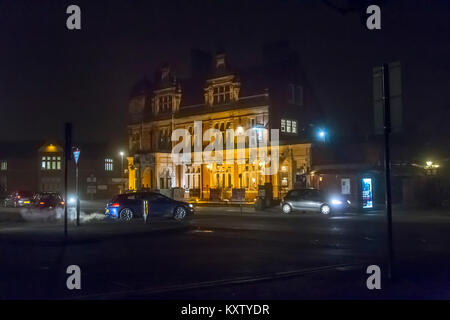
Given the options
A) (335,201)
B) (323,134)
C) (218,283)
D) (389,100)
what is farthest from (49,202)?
(389,100)

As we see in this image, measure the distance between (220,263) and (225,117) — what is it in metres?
40.8

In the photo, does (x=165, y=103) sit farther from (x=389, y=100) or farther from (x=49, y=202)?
(x=389, y=100)

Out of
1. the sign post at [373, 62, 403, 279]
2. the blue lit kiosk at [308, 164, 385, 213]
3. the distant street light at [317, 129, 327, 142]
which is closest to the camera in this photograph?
the sign post at [373, 62, 403, 279]

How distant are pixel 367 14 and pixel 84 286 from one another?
8323mm

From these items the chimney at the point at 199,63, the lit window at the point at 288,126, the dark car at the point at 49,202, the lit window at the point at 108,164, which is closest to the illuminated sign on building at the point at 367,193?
the lit window at the point at 288,126

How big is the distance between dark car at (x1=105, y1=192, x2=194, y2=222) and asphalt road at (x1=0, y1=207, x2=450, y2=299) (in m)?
5.32

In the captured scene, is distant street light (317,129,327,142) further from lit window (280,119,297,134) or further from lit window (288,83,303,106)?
lit window (288,83,303,106)

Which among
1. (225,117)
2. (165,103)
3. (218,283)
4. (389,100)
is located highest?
(165,103)

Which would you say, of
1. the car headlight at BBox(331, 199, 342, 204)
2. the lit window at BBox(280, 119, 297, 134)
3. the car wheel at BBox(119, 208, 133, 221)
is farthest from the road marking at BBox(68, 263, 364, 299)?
the lit window at BBox(280, 119, 297, 134)

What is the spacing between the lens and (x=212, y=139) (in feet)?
176

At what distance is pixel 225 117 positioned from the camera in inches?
2063

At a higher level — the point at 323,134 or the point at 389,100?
the point at 323,134

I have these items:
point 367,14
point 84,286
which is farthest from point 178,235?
point 367,14

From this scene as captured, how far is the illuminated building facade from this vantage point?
48875 mm
